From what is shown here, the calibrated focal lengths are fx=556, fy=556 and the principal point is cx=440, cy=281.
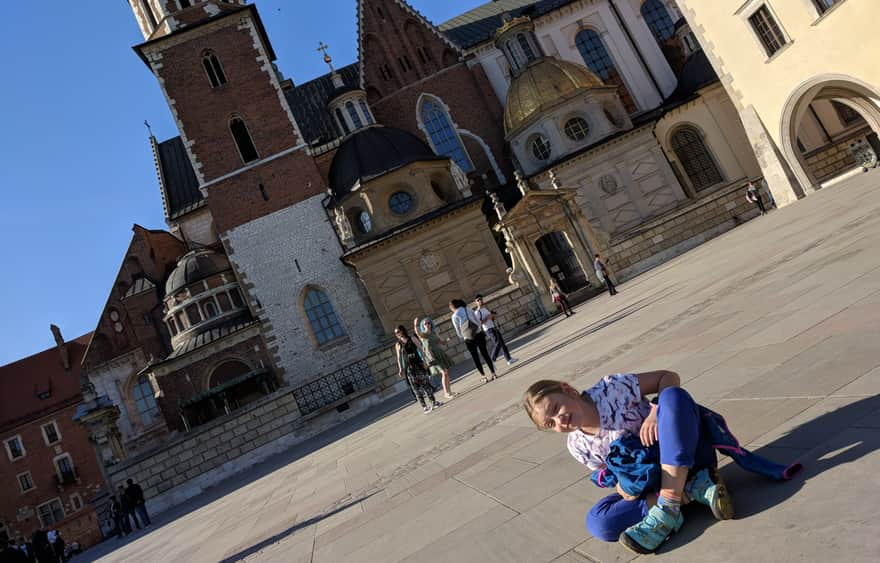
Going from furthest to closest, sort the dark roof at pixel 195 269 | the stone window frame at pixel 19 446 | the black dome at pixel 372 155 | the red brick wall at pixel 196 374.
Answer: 1. the stone window frame at pixel 19 446
2. the dark roof at pixel 195 269
3. the red brick wall at pixel 196 374
4. the black dome at pixel 372 155

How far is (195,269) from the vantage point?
31781mm

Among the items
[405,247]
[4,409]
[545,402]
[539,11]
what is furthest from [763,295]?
[4,409]

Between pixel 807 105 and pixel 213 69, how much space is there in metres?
26.4

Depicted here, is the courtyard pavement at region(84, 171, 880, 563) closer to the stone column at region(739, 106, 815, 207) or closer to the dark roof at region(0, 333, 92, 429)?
the stone column at region(739, 106, 815, 207)

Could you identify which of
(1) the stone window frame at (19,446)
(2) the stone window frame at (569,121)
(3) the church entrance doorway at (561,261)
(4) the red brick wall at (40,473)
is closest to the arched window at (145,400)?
(4) the red brick wall at (40,473)

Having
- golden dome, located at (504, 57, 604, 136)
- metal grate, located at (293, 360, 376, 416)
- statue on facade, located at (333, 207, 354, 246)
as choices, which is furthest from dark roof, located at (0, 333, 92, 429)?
golden dome, located at (504, 57, 604, 136)

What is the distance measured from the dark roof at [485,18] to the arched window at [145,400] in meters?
29.3

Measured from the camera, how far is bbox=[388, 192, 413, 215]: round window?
2709 centimetres

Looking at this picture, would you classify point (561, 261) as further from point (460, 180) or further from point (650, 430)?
point (650, 430)

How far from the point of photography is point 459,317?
36.9 ft

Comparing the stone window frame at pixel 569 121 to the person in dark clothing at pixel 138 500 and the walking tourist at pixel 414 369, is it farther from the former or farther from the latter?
the person in dark clothing at pixel 138 500

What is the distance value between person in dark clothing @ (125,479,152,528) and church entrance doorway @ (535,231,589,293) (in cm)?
1799

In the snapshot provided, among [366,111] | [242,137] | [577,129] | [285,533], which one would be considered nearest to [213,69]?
[242,137]

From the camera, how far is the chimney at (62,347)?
47.2 meters
